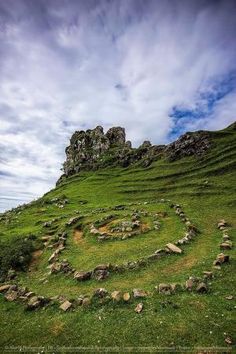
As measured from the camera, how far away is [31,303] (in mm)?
21438

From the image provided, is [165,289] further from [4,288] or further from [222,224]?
[222,224]

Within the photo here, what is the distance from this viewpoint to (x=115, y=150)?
159 meters

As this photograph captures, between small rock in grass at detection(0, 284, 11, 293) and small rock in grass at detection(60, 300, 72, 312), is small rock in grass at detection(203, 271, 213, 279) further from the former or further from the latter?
small rock in grass at detection(0, 284, 11, 293)

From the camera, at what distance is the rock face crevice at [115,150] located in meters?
93.6

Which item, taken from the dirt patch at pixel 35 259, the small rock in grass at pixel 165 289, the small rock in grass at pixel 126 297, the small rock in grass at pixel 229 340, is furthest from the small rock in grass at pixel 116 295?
the dirt patch at pixel 35 259

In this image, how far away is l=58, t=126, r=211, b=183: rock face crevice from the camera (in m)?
93.6

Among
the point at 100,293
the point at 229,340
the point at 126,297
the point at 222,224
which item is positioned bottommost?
the point at 229,340

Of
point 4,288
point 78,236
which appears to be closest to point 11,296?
point 4,288

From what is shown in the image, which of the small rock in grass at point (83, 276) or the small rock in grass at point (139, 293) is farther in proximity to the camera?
the small rock in grass at point (83, 276)

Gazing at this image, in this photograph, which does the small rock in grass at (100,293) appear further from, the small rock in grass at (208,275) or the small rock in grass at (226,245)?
the small rock in grass at (226,245)

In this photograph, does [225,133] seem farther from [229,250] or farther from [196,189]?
[229,250]

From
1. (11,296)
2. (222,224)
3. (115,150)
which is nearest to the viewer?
(11,296)

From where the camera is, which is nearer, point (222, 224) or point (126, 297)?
point (126, 297)

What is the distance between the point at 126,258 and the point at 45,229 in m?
23.1
